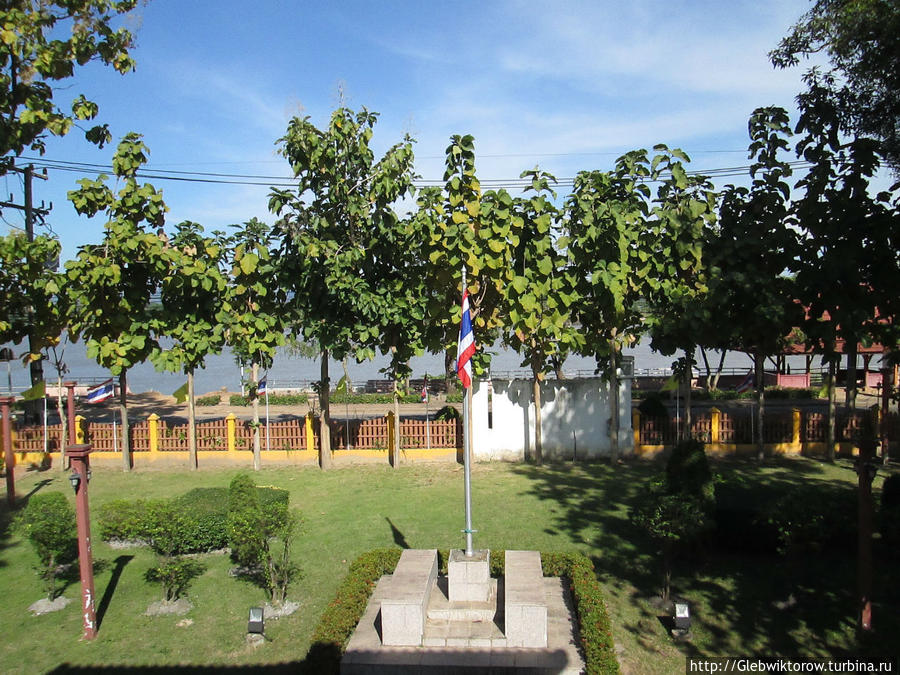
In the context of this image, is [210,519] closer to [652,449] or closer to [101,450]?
[101,450]

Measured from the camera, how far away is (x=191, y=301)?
15242mm

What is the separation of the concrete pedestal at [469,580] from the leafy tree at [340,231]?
26.2 feet

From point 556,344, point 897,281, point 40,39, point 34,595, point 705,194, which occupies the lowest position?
point 34,595

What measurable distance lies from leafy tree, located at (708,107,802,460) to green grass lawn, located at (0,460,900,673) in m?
3.21

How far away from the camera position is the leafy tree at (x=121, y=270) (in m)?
14.3

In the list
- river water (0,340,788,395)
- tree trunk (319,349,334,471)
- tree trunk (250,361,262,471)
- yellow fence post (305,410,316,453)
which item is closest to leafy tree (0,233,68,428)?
tree trunk (250,361,262,471)

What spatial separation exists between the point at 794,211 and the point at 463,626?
29.9 feet

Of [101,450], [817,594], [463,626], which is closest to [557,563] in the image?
[463,626]

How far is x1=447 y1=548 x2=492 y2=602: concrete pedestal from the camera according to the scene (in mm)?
7793

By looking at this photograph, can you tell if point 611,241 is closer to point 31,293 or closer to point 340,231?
point 340,231

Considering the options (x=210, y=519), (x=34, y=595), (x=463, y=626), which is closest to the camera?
(x=463, y=626)

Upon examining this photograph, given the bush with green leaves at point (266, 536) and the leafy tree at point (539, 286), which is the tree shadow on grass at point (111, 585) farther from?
the leafy tree at point (539, 286)

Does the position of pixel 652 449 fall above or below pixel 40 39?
below

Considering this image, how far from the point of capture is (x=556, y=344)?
1592 centimetres
